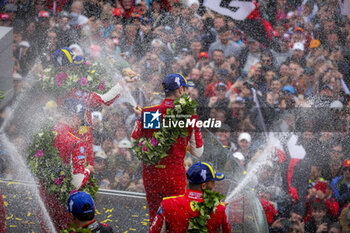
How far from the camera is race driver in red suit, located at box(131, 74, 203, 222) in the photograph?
4.78 metres

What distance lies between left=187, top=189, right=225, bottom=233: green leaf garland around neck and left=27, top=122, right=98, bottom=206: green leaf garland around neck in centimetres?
142

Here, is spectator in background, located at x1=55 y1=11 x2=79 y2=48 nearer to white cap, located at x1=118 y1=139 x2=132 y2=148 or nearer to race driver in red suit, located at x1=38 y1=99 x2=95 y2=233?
white cap, located at x1=118 y1=139 x2=132 y2=148

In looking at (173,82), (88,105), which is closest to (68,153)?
(88,105)

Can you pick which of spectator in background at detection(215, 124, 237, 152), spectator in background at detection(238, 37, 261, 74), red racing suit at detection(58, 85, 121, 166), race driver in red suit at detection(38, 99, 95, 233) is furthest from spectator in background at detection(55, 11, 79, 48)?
race driver in red suit at detection(38, 99, 95, 233)

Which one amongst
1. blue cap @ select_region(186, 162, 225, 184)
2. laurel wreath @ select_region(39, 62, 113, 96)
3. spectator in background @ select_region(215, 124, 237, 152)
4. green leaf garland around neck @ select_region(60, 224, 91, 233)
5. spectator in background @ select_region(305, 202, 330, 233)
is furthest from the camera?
spectator in background @ select_region(215, 124, 237, 152)

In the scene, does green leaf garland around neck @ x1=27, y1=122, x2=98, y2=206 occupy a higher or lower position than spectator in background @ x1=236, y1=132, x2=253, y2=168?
higher

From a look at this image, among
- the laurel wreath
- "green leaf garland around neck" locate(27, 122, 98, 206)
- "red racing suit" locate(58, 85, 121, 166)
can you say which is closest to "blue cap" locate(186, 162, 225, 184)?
"green leaf garland around neck" locate(27, 122, 98, 206)

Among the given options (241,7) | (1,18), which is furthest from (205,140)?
(1,18)

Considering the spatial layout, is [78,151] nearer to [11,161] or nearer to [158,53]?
[11,161]

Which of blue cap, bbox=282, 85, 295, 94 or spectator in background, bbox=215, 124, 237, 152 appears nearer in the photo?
spectator in background, bbox=215, 124, 237, 152

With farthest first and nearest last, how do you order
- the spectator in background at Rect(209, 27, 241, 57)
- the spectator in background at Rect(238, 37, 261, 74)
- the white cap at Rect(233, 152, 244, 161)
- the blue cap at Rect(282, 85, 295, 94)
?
the spectator in background at Rect(209, 27, 241, 57), the spectator in background at Rect(238, 37, 261, 74), the blue cap at Rect(282, 85, 295, 94), the white cap at Rect(233, 152, 244, 161)

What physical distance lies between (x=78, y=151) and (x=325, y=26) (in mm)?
5732

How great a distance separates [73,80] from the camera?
500 cm

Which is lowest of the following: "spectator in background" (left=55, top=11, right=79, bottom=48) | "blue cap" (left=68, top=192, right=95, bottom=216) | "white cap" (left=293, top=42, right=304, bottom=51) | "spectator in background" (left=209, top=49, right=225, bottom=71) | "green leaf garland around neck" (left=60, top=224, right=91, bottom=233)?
"spectator in background" (left=55, top=11, right=79, bottom=48)
